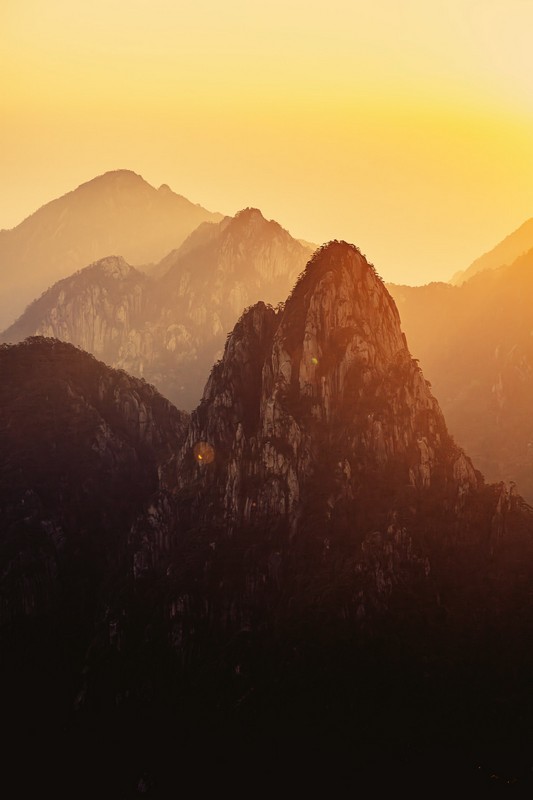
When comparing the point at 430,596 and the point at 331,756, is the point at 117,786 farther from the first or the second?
the point at 430,596

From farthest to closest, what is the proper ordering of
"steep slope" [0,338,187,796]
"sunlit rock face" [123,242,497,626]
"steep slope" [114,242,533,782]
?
"steep slope" [0,338,187,796], "sunlit rock face" [123,242,497,626], "steep slope" [114,242,533,782]

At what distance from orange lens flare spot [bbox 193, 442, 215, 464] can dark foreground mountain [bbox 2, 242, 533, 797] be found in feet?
1.05

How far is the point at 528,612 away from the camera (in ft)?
490

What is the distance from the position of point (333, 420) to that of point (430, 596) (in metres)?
38.0

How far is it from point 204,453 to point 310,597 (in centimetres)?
3973

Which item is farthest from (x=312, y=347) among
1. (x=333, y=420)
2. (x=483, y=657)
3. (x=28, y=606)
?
(x=28, y=606)

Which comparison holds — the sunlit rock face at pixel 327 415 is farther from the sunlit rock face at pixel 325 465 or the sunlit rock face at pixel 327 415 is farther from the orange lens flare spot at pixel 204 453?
the orange lens flare spot at pixel 204 453

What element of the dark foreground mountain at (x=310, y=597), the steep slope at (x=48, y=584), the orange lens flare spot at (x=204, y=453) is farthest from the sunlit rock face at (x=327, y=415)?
the steep slope at (x=48, y=584)

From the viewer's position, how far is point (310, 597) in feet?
500

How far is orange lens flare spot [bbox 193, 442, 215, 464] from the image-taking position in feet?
581

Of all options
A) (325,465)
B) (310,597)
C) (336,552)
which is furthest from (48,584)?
(325,465)

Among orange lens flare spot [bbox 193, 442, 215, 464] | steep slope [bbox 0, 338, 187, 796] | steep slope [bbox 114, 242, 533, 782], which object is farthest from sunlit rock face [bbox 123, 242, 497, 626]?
steep slope [bbox 0, 338, 187, 796]

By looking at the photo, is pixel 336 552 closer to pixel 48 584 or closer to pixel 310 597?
pixel 310 597

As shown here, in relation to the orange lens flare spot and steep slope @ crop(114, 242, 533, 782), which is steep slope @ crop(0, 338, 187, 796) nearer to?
steep slope @ crop(114, 242, 533, 782)
